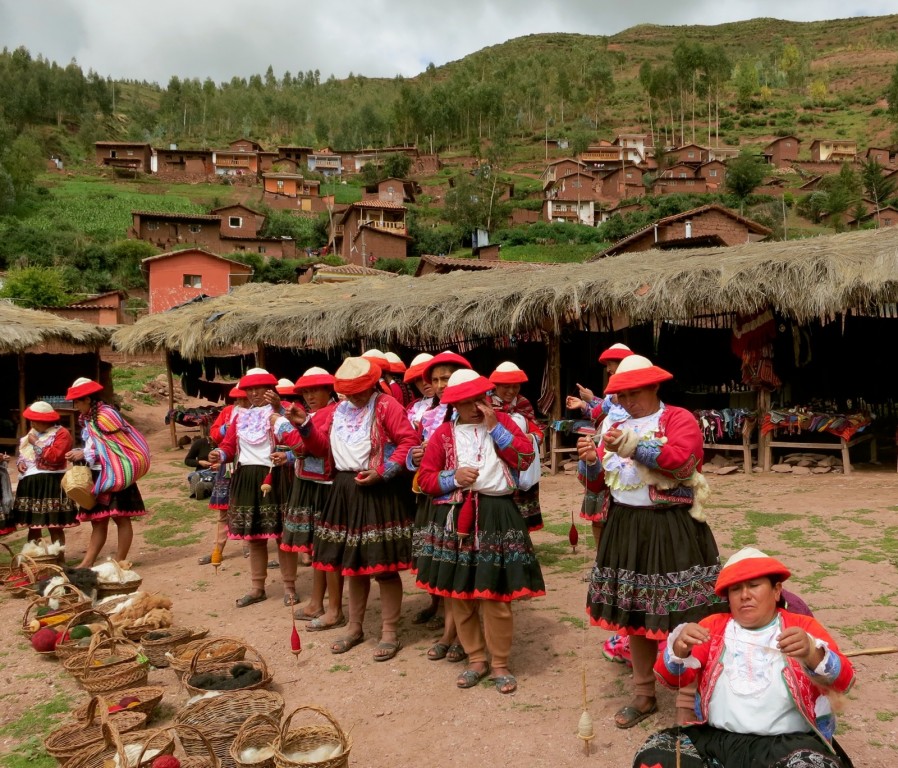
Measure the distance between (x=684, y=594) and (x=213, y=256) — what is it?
33589mm

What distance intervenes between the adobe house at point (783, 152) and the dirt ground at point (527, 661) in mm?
59450

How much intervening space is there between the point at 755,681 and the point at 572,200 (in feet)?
165

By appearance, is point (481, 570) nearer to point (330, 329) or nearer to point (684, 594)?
point (684, 594)

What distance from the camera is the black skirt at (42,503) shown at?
6605 millimetres

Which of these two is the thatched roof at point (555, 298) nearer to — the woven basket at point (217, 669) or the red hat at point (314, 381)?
the red hat at point (314, 381)

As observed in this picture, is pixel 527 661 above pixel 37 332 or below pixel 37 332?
below

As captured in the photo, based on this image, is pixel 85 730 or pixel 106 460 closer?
pixel 85 730

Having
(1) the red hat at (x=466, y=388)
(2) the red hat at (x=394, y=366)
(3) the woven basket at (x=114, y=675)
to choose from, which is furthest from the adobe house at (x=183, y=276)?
(1) the red hat at (x=466, y=388)

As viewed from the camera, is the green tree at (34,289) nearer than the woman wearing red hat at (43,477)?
No

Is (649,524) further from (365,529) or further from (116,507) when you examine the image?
(116,507)

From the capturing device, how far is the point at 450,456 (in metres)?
3.86

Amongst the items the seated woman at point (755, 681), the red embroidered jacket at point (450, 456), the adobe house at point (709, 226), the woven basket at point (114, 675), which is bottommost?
the woven basket at point (114, 675)

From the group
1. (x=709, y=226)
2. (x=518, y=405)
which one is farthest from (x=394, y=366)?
(x=709, y=226)

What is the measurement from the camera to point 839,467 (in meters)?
9.19
